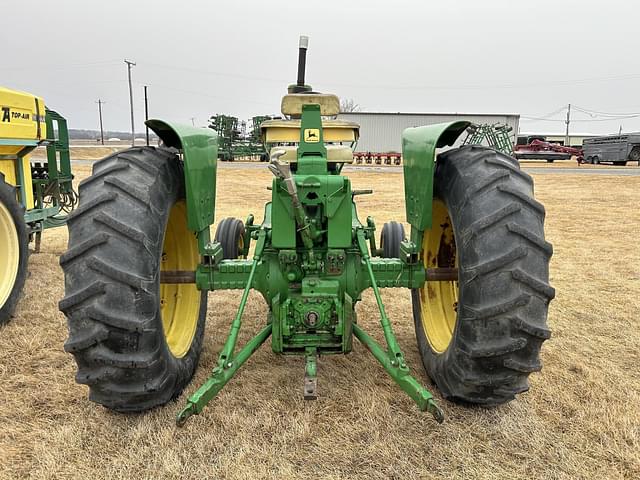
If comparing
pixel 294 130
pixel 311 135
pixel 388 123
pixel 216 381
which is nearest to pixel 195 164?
pixel 311 135

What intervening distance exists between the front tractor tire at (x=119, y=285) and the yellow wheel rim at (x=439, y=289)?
5.79ft

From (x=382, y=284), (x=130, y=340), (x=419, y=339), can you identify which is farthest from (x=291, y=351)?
(x=419, y=339)

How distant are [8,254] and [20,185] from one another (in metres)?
1.10

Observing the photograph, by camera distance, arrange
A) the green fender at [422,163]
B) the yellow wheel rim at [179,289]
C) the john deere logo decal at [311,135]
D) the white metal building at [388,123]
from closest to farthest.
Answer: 1. the green fender at [422,163]
2. the yellow wheel rim at [179,289]
3. the john deere logo decal at [311,135]
4. the white metal building at [388,123]

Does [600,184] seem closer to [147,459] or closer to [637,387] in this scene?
[637,387]

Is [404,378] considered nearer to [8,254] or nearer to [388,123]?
[8,254]

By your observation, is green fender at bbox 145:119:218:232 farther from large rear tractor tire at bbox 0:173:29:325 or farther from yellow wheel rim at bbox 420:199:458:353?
large rear tractor tire at bbox 0:173:29:325

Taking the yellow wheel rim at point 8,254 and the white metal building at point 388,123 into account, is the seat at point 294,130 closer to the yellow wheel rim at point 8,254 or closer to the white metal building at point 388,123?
the yellow wheel rim at point 8,254

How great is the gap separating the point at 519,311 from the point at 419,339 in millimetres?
1317

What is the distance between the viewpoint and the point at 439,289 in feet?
12.3

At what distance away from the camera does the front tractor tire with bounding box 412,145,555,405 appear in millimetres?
2406

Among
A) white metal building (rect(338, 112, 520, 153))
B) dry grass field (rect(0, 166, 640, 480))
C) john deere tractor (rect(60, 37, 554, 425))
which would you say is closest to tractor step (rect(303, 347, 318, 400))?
john deere tractor (rect(60, 37, 554, 425))

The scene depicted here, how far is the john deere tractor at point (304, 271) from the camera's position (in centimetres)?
240

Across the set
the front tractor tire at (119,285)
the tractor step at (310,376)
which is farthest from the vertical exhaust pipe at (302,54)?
the tractor step at (310,376)
